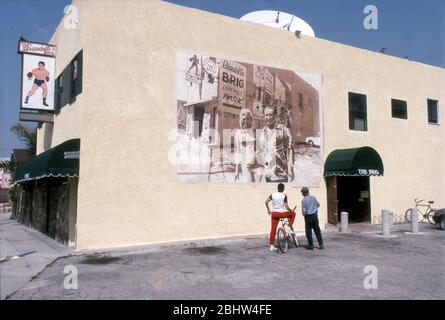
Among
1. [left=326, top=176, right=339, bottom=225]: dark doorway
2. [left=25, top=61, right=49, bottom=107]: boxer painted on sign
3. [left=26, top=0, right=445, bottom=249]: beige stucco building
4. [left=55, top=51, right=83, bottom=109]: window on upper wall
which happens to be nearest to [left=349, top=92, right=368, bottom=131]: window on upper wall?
[left=26, top=0, right=445, bottom=249]: beige stucco building

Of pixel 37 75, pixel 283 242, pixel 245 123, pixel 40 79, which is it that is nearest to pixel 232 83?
pixel 245 123

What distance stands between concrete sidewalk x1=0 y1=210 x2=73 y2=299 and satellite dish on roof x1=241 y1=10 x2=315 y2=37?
42.5ft

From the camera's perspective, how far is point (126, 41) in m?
13.2

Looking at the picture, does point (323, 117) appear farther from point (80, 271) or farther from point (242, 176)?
point (80, 271)

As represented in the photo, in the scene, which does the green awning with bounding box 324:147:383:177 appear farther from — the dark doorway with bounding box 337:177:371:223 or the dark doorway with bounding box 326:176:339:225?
the dark doorway with bounding box 337:177:371:223

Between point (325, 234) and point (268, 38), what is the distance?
322 inches

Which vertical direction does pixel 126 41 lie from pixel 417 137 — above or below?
above

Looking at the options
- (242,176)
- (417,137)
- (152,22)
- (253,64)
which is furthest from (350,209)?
(152,22)

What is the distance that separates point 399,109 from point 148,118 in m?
13.4

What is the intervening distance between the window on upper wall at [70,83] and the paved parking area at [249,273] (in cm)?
570

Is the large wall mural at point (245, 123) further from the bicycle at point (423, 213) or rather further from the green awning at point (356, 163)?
the bicycle at point (423, 213)

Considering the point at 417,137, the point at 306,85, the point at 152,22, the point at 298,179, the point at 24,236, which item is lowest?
the point at 24,236

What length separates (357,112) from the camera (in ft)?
61.4

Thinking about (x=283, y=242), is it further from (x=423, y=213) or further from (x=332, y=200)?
(x=423, y=213)
